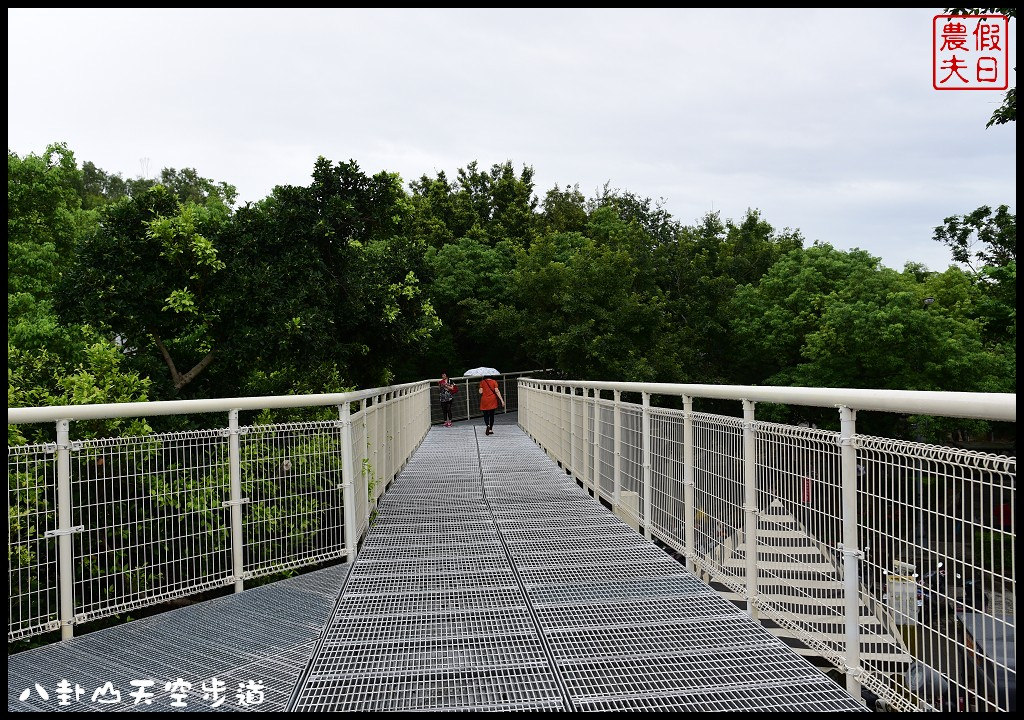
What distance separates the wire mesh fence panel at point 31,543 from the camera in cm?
401

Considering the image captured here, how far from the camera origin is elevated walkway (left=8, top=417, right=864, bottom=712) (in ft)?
10.9

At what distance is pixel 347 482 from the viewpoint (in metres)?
5.98

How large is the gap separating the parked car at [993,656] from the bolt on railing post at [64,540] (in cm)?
425

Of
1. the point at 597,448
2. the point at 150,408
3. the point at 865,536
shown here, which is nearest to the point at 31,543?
the point at 150,408

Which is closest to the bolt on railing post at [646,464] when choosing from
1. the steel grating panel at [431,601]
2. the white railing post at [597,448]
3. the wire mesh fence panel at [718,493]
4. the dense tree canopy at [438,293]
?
the wire mesh fence panel at [718,493]

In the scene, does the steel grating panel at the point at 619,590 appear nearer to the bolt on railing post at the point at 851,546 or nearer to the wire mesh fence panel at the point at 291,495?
the bolt on railing post at the point at 851,546

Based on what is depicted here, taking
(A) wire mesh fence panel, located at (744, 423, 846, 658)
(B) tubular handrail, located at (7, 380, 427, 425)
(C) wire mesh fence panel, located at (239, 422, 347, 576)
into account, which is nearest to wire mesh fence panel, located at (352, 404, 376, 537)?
(C) wire mesh fence panel, located at (239, 422, 347, 576)

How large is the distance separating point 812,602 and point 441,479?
7.39 m

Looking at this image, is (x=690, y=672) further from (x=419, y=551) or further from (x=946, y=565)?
(x=419, y=551)

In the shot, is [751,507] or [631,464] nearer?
[751,507]

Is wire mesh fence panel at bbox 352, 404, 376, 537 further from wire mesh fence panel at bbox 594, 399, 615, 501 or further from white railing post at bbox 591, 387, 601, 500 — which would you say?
white railing post at bbox 591, 387, 601, 500

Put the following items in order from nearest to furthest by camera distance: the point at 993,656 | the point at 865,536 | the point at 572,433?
the point at 993,656
the point at 865,536
the point at 572,433

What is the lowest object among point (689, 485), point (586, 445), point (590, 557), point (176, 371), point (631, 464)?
point (590, 557)

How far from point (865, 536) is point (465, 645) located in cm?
203
